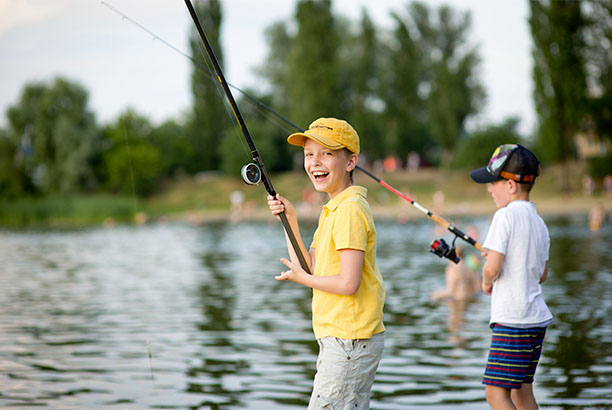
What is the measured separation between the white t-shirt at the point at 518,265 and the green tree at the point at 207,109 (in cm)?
5151

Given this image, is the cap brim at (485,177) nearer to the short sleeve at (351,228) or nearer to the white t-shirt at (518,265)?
the white t-shirt at (518,265)

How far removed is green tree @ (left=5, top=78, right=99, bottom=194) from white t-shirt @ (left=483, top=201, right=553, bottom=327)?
165 feet

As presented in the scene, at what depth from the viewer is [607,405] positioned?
571cm

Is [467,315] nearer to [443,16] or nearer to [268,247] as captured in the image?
[268,247]

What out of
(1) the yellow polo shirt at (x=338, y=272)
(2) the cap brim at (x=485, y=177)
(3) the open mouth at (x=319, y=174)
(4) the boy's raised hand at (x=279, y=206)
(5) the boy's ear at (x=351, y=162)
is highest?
(5) the boy's ear at (x=351, y=162)

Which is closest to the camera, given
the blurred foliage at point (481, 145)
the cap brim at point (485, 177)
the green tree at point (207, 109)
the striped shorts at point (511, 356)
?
the striped shorts at point (511, 356)

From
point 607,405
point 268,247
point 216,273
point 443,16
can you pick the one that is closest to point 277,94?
point 443,16

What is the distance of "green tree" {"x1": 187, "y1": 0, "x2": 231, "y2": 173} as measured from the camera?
183ft

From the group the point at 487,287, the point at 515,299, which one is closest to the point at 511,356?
the point at 515,299

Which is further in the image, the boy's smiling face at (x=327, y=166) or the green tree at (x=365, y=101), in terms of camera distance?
the green tree at (x=365, y=101)

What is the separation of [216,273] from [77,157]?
39.7 meters

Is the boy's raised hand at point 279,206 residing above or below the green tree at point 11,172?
below

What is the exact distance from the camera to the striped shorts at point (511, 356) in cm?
393

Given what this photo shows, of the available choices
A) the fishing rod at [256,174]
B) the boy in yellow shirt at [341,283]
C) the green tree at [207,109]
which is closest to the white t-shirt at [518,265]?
the boy in yellow shirt at [341,283]
